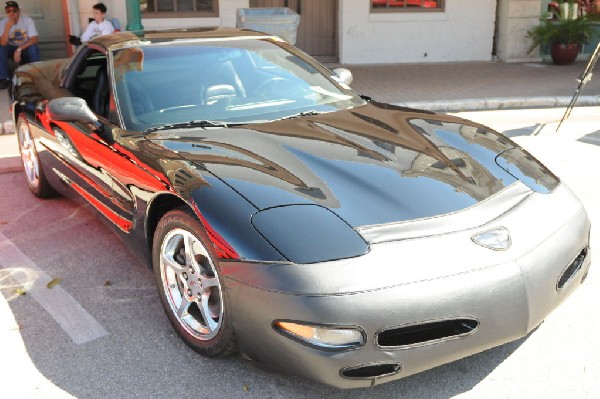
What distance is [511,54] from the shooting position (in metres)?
14.5

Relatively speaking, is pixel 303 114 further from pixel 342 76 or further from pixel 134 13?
pixel 134 13

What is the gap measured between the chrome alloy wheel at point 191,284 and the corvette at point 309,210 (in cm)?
1

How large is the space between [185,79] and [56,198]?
222 centimetres

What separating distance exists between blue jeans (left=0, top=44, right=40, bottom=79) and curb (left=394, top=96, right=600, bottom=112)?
604 centimetres

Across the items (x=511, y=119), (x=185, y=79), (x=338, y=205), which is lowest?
(x=511, y=119)

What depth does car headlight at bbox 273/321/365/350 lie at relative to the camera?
2.74 meters

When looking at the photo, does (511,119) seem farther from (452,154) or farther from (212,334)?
(212,334)

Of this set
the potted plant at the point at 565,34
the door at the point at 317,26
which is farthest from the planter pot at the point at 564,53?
the door at the point at 317,26

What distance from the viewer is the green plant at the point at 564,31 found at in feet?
45.2

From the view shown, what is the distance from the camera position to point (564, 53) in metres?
13.9

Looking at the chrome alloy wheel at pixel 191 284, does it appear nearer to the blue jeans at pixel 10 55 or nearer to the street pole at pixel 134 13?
the street pole at pixel 134 13

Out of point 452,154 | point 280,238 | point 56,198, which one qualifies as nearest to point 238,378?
point 280,238

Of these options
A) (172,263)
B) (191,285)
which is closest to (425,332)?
(191,285)

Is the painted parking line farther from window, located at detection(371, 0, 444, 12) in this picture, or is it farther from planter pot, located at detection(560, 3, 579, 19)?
planter pot, located at detection(560, 3, 579, 19)
